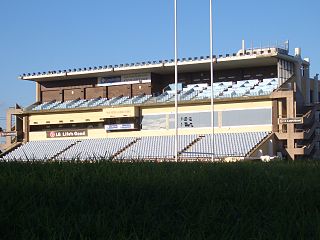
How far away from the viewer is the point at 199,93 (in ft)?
176

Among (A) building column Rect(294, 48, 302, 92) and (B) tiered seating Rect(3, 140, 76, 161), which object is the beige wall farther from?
(A) building column Rect(294, 48, 302, 92)

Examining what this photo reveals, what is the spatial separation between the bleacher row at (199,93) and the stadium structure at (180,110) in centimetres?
10

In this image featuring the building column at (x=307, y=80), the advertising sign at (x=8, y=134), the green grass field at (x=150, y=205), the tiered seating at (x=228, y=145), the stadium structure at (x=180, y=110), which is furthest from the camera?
the advertising sign at (x=8, y=134)

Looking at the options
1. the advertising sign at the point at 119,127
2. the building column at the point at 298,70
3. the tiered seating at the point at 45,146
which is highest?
the building column at the point at 298,70

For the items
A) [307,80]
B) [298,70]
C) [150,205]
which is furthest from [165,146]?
[150,205]

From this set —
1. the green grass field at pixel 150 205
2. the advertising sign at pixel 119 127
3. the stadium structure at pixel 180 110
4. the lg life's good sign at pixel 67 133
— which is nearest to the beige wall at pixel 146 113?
the stadium structure at pixel 180 110

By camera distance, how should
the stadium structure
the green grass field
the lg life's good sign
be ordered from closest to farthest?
1. the green grass field
2. the stadium structure
3. the lg life's good sign

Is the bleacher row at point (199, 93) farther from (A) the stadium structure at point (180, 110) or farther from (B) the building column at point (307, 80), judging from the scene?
(B) the building column at point (307, 80)

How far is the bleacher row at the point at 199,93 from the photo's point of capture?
5062 cm

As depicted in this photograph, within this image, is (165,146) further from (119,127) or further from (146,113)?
(119,127)

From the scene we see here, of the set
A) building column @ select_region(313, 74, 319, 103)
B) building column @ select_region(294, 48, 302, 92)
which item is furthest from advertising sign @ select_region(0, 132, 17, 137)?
building column @ select_region(313, 74, 319, 103)

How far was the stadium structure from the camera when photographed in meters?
47.8

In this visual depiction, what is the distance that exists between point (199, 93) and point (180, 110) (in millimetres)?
2543

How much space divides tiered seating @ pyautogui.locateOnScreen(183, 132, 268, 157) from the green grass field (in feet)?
118
